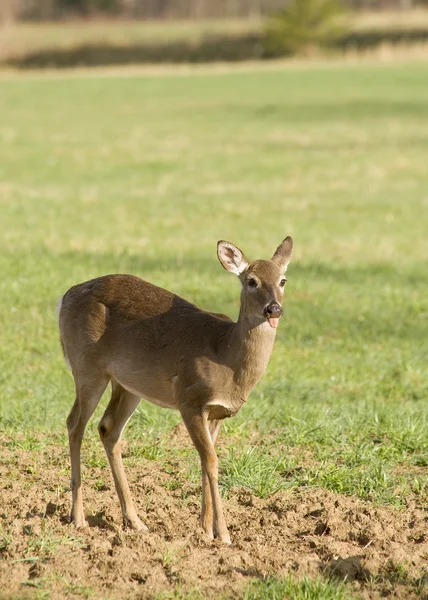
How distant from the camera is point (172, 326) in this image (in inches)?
230

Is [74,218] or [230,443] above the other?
[230,443]

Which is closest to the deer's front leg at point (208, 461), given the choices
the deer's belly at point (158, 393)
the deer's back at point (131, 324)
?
the deer's belly at point (158, 393)

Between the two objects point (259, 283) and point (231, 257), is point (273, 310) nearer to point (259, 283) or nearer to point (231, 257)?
point (259, 283)

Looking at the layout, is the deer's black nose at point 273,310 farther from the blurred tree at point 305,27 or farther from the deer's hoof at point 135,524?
the blurred tree at point 305,27

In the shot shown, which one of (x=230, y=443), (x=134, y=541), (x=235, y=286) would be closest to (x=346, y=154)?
(x=235, y=286)

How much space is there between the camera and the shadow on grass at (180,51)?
84250 mm

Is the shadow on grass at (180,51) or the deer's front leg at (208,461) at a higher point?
the deer's front leg at (208,461)

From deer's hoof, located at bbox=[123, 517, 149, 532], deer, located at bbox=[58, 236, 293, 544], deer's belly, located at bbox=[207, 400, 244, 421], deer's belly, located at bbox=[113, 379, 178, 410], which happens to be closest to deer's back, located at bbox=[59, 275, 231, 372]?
deer, located at bbox=[58, 236, 293, 544]

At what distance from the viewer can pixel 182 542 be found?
17.9ft

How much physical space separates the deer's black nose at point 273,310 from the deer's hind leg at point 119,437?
120cm

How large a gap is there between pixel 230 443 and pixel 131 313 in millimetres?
1651

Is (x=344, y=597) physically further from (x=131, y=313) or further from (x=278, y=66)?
(x=278, y=66)

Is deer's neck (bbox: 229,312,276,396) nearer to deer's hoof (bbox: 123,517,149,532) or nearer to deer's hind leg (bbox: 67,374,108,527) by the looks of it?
deer's hind leg (bbox: 67,374,108,527)

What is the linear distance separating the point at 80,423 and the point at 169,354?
0.65 metres
